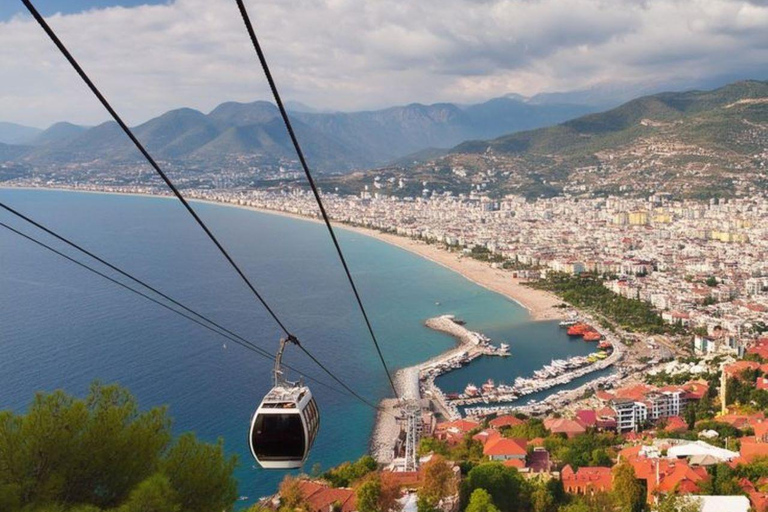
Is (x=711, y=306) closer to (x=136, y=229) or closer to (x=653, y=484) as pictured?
(x=653, y=484)

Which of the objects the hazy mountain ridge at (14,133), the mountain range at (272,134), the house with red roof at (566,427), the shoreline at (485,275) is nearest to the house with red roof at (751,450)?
the house with red roof at (566,427)

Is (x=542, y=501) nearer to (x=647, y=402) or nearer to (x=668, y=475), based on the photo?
(x=668, y=475)

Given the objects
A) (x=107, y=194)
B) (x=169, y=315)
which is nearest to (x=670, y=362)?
(x=169, y=315)

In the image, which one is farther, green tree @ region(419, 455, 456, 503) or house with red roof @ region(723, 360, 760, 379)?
house with red roof @ region(723, 360, 760, 379)

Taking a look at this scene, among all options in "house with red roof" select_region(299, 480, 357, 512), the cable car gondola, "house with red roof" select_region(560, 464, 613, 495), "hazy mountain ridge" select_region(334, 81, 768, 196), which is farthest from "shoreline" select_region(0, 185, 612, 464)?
"hazy mountain ridge" select_region(334, 81, 768, 196)

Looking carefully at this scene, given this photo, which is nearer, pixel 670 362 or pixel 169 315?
pixel 670 362

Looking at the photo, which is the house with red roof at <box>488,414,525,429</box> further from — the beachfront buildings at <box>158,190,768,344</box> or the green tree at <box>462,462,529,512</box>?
the beachfront buildings at <box>158,190,768,344</box>
